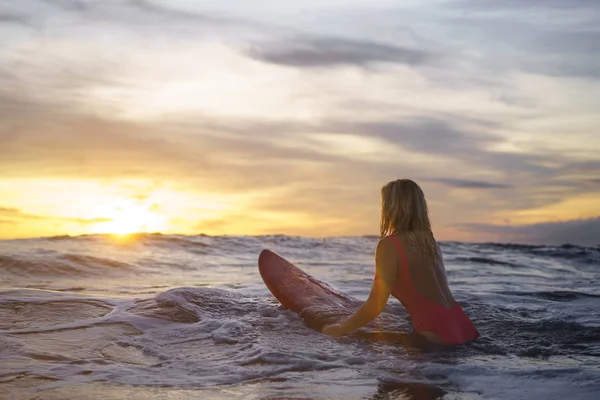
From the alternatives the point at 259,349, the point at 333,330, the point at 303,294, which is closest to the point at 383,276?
the point at 333,330

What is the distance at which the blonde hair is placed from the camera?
545cm

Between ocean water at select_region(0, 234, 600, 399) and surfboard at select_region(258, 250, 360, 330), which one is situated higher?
surfboard at select_region(258, 250, 360, 330)

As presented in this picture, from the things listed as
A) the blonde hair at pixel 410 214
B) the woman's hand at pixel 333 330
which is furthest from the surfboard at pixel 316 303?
the blonde hair at pixel 410 214

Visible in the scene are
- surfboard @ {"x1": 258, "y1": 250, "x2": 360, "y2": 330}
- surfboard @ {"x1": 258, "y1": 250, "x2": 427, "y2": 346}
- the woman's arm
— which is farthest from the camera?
surfboard @ {"x1": 258, "y1": 250, "x2": 360, "y2": 330}

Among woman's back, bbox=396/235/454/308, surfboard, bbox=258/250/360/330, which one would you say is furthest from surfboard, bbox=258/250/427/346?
woman's back, bbox=396/235/454/308

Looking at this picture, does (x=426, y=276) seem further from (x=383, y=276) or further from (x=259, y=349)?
(x=259, y=349)

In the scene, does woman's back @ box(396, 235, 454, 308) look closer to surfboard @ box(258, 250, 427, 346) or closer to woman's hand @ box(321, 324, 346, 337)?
surfboard @ box(258, 250, 427, 346)

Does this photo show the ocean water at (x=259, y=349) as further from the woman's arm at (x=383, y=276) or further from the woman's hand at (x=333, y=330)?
the woman's arm at (x=383, y=276)

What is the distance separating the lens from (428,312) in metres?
5.55

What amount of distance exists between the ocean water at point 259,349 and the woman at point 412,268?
27cm

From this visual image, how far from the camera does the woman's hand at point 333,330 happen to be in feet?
19.8

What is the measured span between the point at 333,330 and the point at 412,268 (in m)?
1.23

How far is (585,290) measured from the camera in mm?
11539

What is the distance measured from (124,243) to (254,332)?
47.8 feet
